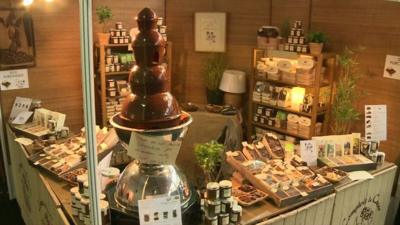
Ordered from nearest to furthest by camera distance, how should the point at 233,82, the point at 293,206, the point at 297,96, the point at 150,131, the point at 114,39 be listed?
1. the point at 150,131
2. the point at 293,206
3. the point at 297,96
4. the point at 114,39
5. the point at 233,82

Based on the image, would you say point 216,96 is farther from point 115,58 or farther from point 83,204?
point 83,204

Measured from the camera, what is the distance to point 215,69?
15.7ft

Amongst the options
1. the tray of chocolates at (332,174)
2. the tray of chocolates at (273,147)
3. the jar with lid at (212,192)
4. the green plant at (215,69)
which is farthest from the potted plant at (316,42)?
the jar with lid at (212,192)

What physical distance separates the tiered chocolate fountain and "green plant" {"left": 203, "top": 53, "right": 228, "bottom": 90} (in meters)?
3.10

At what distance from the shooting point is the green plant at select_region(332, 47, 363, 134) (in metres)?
3.65

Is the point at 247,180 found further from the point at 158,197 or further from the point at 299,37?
the point at 299,37

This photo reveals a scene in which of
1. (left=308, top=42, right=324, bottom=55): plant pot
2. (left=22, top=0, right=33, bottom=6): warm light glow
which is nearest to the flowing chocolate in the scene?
(left=308, top=42, right=324, bottom=55): plant pot

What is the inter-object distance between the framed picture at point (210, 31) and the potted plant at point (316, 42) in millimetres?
1272

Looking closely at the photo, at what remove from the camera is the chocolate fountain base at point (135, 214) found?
166 centimetres

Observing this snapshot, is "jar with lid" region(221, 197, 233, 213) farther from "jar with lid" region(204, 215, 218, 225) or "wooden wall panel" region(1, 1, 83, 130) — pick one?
"wooden wall panel" region(1, 1, 83, 130)

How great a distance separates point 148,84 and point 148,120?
15 centimetres

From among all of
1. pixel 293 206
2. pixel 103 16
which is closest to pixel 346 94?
pixel 293 206

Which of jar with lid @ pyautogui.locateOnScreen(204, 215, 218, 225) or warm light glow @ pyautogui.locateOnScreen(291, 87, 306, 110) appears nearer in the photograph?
jar with lid @ pyautogui.locateOnScreen(204, 215, 218, 225)

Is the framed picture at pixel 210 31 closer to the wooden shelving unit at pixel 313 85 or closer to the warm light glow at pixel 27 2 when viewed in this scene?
the wooden shelving unit at pixel 313 85
